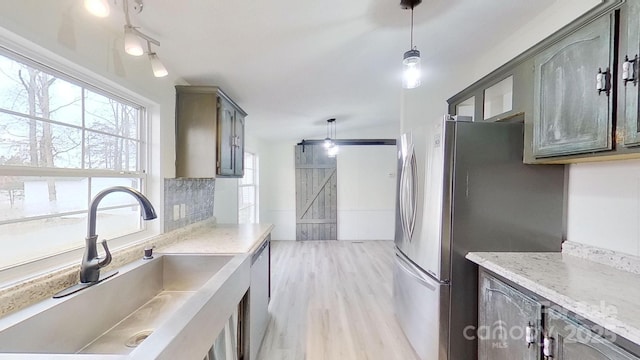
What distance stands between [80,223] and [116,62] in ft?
3.09

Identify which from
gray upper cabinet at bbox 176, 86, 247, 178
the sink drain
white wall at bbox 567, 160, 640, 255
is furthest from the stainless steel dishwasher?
white wall at bbox 567, 160, 640, 255

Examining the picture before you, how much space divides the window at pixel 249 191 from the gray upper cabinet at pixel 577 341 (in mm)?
4298

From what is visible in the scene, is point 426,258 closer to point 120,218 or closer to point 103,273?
point 103,273

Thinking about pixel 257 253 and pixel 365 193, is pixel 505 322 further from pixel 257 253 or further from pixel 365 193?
pixel 365 193

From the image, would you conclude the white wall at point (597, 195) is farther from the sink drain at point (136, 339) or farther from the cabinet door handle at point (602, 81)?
the sink drain at point (136, 339)

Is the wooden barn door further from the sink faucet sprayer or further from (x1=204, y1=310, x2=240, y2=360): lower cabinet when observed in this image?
the sink faucet sprayer

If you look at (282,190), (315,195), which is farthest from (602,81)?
(282,190)

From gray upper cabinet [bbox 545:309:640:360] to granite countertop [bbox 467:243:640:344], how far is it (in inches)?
2.3

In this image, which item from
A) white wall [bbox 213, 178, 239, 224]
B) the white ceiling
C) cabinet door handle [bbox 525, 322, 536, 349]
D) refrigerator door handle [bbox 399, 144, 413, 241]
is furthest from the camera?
white wall [bbox 213, 178, 239, 224]

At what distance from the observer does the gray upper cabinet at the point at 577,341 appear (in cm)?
94

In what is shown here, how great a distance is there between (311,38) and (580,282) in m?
2.01

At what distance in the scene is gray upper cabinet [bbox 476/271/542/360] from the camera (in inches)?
49.3

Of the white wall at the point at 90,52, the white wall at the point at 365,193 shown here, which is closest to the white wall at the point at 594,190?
the white wall at the point at 90,52

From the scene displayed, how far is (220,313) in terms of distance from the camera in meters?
1.24
